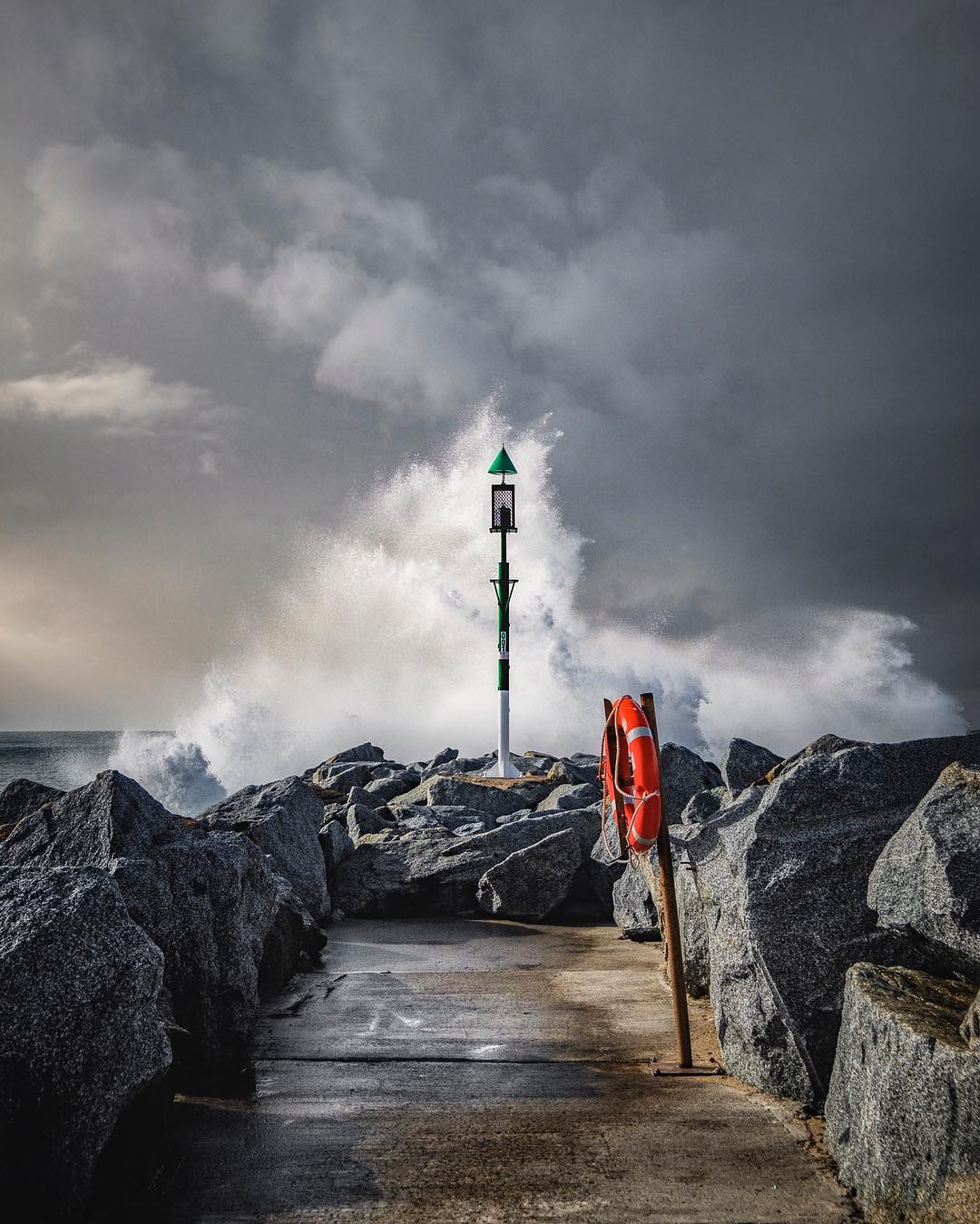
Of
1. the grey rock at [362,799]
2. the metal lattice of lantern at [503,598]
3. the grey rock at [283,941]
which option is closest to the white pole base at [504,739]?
the metal lattice of lantern at [503,598]

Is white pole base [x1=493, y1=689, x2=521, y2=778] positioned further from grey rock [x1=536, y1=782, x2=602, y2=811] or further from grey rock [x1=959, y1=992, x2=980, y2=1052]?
grey rock [x1=959, y1=992, x2=980, y2=1052]

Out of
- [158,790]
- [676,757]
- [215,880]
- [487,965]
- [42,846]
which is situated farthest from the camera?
[158,790]

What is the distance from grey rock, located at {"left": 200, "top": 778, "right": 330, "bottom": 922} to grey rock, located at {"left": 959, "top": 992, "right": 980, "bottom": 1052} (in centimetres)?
553

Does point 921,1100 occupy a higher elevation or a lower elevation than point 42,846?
lower

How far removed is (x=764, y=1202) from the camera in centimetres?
289

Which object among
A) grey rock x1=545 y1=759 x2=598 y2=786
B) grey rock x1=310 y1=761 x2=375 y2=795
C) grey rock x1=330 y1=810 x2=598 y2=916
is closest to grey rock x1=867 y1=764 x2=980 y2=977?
grey rock x1=330 y1=810 x2=598 y2=916

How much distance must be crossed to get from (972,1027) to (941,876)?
63 cm

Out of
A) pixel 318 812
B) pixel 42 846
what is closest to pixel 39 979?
pixel 42 846

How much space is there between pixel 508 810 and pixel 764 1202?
34.5ft

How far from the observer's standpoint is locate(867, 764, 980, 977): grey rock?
9.95 ft

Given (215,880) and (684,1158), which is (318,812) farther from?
(684,1158)

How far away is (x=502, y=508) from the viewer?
20.2 metres

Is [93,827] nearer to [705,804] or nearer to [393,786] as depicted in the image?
[705,804]

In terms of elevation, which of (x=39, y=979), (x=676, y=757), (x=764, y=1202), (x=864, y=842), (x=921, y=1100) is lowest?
(x=764, y=1202)
